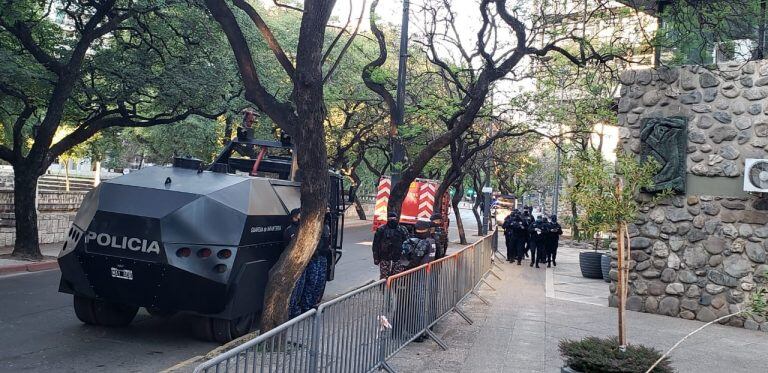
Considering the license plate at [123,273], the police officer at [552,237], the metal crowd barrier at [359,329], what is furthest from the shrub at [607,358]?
the police officer at [552,237]

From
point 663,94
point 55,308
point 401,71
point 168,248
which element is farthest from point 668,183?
point 55,308

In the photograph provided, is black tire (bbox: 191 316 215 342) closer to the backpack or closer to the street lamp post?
the backpack

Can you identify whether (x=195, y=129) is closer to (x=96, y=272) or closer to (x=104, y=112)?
(x=104, y=112)

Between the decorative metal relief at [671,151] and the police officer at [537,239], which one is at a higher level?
the decorative metal relief at [671,151]

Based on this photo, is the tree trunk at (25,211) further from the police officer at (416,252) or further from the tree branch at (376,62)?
the police officer at (416,252)

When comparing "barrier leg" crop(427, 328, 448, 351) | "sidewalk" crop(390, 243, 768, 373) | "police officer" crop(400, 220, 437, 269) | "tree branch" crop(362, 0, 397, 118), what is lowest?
"sidewalk" crop(390, 243, 768, 373)

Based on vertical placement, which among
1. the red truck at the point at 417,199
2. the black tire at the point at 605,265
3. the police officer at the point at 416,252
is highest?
the red truck at the point at 417,199

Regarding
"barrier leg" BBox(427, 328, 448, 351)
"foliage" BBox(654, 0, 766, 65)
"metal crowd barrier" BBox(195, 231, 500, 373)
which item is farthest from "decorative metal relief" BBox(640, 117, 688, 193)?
"barrier leg" BBox(427, 328, 448, 351)

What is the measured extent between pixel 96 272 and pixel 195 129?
73.5ft

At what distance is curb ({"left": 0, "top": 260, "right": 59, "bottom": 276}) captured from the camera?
1468 cm

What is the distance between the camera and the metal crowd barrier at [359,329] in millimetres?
4586

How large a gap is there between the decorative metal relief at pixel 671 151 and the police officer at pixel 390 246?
507cm

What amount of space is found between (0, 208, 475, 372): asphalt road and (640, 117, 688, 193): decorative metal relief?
8523 mm

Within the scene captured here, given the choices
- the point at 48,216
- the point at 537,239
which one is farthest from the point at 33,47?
the point at 537,239
